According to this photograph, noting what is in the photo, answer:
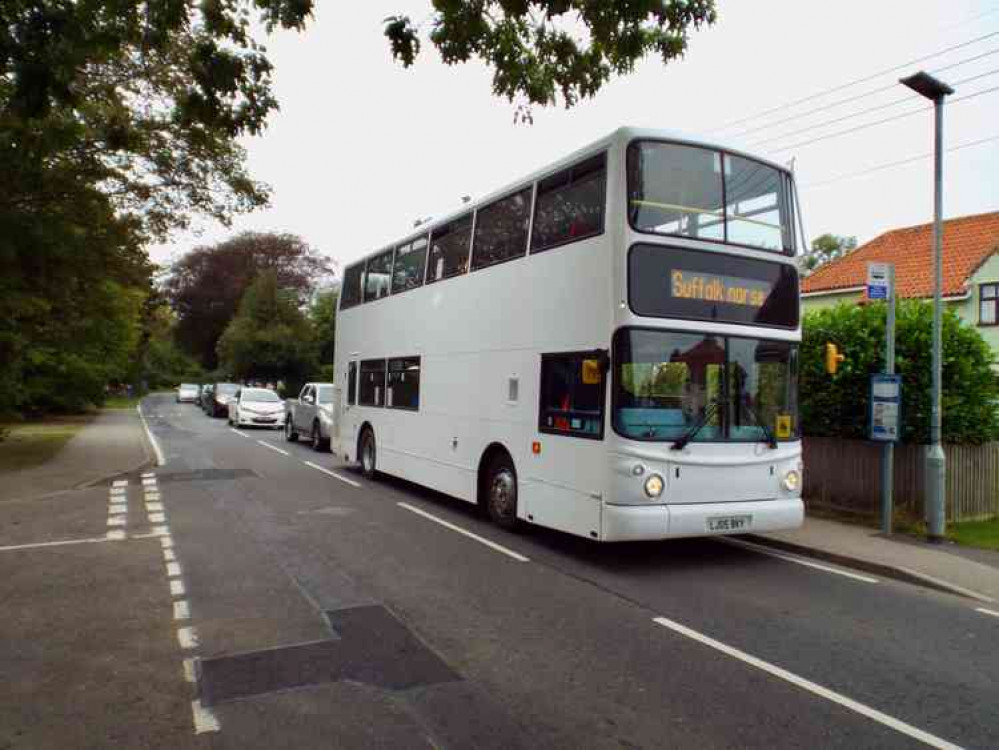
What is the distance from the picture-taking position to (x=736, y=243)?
7.79 metres

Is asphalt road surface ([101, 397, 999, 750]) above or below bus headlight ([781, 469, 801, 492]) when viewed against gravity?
below

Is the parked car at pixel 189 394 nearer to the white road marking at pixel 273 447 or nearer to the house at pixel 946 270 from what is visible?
the white road marking at pixel 273 447

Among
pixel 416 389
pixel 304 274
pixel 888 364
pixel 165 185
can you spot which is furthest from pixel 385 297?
pixel 304 274

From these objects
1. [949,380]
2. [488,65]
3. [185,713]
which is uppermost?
[488,65]

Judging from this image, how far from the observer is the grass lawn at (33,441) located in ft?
54.5

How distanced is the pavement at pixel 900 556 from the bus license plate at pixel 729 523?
1.36 metres

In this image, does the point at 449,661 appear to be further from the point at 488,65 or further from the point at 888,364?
the point at 888,364

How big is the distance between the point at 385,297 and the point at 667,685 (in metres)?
10.1

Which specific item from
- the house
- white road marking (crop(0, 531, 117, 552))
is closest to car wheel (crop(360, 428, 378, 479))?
white road marking (crop(0, 531, 117, 552))

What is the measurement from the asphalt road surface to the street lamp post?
211 cm

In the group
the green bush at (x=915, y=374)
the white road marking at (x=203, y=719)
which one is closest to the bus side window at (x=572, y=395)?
the white road marking at (x=203, y=719)

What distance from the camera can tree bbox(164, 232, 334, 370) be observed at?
192ft

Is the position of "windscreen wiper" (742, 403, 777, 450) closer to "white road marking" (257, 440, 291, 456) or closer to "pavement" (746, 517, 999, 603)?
"pavement" (746, 517, 999, 603)

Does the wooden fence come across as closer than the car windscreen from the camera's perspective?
Yes
